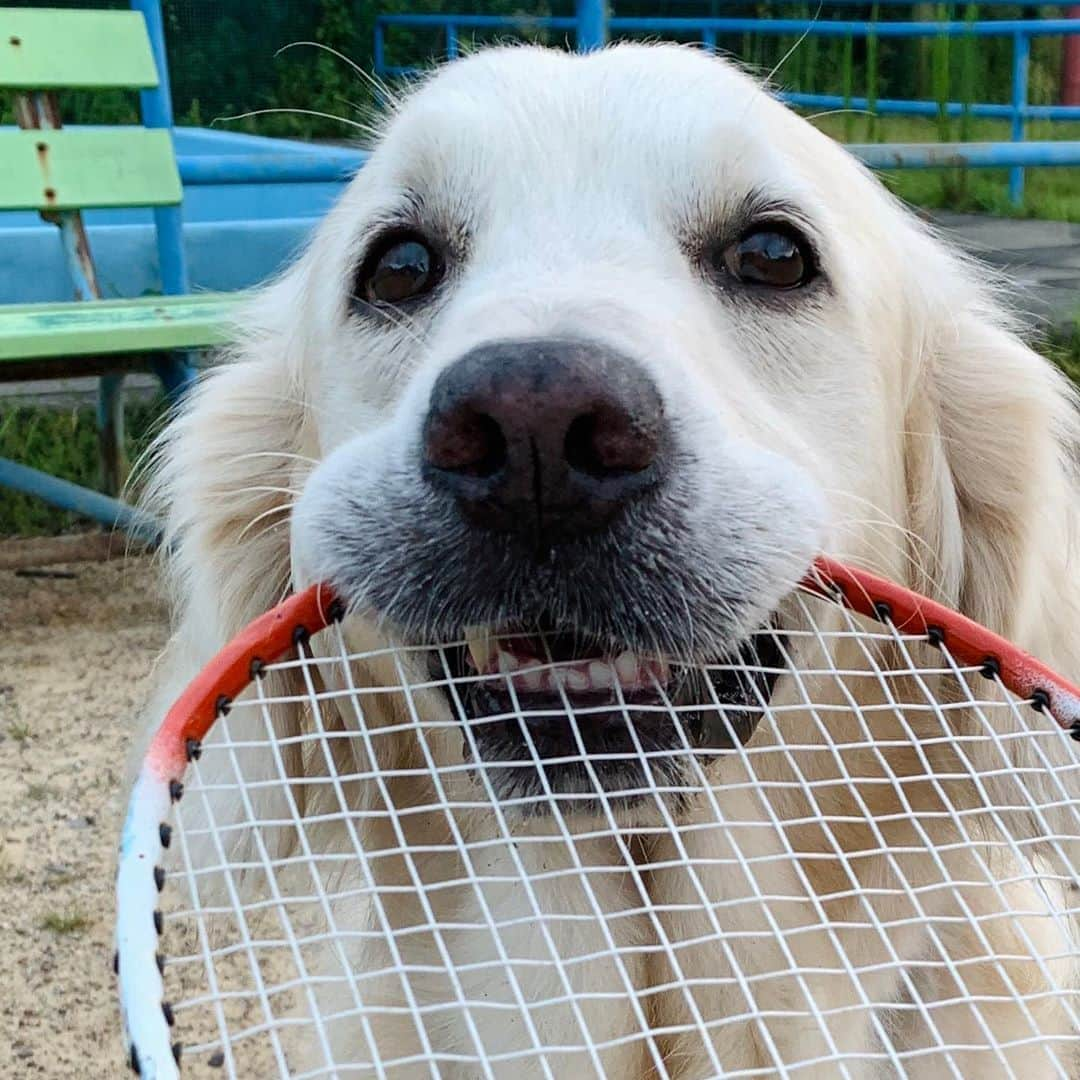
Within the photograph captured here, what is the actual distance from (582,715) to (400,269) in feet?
2.50

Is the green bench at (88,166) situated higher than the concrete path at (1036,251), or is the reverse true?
the green bench at (88,166)

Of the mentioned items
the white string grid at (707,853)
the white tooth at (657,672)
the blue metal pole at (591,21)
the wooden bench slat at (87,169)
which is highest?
the blue metal pole at (591,21)

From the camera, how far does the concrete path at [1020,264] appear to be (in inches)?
251

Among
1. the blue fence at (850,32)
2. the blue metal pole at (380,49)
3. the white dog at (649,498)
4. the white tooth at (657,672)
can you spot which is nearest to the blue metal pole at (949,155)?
the blue fence at (850,32)

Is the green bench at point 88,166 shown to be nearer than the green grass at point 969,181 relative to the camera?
Yes

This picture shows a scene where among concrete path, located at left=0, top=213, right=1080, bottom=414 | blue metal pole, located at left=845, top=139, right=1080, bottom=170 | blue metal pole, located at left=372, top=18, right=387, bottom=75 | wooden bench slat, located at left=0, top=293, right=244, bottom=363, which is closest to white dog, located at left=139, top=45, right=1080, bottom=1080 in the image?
wooden bench slat, located at left=0, top=293, right=244, bottom=363

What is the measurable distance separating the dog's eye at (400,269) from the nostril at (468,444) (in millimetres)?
592

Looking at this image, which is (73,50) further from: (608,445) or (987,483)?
(608,445)

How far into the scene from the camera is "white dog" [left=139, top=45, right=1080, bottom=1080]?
1.40 meters

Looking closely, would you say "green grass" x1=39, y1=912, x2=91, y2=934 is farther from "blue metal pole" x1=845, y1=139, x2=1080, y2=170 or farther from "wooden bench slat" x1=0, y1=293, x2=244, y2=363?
"blue metal pole" x1=845, y1=139, x2=1080, y2=170

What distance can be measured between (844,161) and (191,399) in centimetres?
112

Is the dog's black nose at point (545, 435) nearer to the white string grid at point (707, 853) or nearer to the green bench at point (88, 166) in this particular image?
the white string grid at point (707, 853)

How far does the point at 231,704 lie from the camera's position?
4.53ft

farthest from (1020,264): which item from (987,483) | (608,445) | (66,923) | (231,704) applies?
(231,704)
